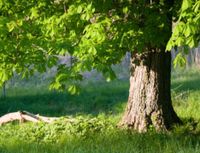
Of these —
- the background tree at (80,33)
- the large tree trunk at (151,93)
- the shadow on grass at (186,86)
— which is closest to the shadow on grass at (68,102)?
the shadow on grass at (186,86)

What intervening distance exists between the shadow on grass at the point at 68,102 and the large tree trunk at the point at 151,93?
7.42m

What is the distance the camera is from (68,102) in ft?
76.3

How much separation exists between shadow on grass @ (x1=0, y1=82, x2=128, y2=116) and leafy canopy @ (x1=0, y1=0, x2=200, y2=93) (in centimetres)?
977

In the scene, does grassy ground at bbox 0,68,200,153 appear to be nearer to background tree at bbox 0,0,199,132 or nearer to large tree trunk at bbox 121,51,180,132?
large tree trunk at bbox 121,51,180,132

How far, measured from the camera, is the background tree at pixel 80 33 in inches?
322

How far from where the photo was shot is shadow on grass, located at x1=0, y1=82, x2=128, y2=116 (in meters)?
21.2

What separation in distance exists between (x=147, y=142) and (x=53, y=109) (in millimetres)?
12502

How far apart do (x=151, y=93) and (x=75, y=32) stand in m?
3.09

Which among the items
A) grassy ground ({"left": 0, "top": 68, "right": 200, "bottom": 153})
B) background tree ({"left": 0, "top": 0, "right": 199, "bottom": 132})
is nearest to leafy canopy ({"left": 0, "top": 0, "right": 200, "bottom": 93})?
background tree ({"left": 0, "top": 0, "right": 199, "bottom": 132})

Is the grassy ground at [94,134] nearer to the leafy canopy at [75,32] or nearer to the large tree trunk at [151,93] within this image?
the large tree trunk at [151,93]

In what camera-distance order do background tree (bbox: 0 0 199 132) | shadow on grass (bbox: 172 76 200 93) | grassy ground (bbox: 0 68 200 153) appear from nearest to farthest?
1. background tree (bbox: 0 0 199 132)
2. grassy ground (bbox: 0 68 200 153)
3. shadow on grass (bbox: 172 76 200 93)

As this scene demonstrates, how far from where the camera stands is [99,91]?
2603cm

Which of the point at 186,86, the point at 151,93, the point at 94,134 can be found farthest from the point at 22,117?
the point at 186,86

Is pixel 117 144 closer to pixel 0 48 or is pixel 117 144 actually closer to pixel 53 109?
pixel 0 48
